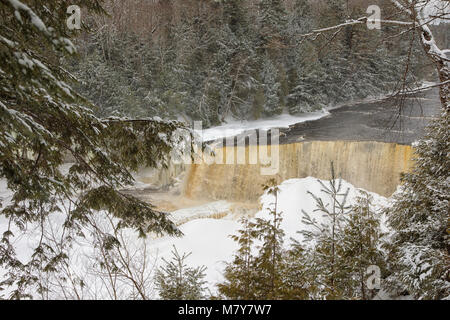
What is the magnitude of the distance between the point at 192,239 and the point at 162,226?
7.86m

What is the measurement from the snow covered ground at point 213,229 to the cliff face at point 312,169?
1.88 ft

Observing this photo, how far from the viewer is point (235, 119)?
73.6 ft

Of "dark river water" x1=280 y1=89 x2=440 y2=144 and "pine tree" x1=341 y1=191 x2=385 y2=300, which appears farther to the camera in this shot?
"dark river water" x1=280 y1=89 x2=440 y2=144

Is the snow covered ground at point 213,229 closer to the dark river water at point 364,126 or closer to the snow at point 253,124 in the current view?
the dark river water at point 364,126

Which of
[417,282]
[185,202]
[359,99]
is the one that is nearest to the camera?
[417,282]

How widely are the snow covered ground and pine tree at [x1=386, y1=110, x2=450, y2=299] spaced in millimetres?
5378

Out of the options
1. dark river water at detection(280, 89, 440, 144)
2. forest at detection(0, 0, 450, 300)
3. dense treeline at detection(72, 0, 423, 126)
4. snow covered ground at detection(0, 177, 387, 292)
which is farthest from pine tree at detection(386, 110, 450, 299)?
dense treeline at detection(72, 0, 423, 126)

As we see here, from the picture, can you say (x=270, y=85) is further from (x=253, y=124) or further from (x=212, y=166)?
(x=212, y=166)

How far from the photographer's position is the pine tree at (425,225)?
135 inches

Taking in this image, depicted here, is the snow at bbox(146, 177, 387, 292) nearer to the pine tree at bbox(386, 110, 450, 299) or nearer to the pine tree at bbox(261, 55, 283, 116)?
the pine tree at bbox(386, 110, 450, 299)

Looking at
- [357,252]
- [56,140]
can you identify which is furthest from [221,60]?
[56,140]

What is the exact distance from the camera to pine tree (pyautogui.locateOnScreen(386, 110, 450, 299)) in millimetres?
3424

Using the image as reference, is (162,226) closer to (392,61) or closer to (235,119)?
(235,119)
